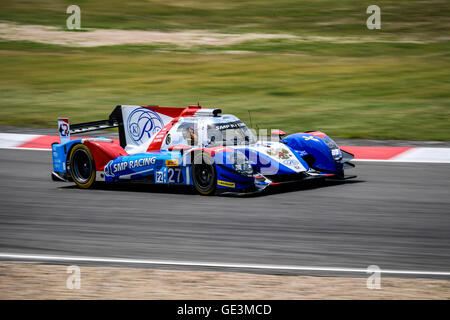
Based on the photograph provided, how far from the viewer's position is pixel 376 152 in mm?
14914

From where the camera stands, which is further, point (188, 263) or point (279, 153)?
point (279, 153)

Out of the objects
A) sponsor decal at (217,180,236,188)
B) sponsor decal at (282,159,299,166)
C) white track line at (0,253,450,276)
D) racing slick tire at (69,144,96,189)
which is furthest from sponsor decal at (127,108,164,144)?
white track line at (0,253,450,276)

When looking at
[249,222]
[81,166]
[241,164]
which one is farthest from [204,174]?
[81,166]

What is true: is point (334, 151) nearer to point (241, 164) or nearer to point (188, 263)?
point (241, 164)

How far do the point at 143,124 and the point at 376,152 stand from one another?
16.2 ft

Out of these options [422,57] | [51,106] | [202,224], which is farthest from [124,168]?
[422,57]

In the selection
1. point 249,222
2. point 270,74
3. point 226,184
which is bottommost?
point 249,222

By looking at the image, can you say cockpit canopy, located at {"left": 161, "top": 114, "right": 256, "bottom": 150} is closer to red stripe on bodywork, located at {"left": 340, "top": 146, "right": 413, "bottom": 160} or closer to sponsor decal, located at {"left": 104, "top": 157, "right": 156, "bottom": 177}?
sponsor decal, located at {"left": 104, "top": 157, "right": 156, "bottom": 177}

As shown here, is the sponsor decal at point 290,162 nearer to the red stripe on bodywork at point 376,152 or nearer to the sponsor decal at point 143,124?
the sponsor decal at point 143,124

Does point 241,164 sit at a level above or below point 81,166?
below

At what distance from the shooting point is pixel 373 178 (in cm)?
1252

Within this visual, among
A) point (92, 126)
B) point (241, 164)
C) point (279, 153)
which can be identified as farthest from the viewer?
point (92, 126)

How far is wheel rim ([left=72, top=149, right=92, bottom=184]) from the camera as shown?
12.3 m
